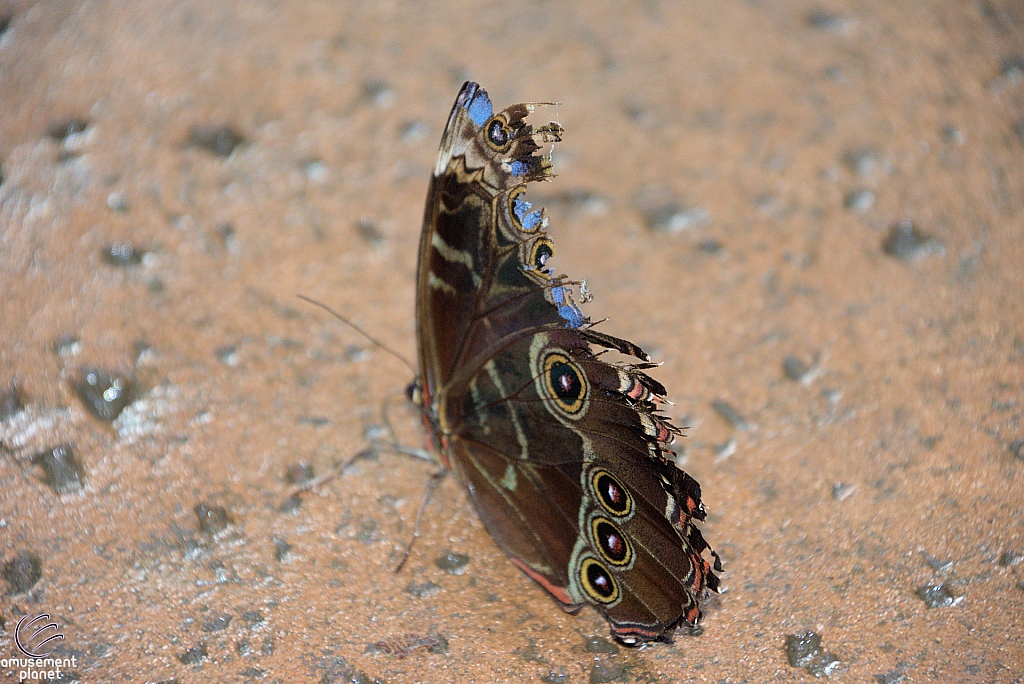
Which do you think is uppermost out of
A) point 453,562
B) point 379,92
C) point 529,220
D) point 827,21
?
point 529,220

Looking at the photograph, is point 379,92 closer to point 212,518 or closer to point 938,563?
point 212,518

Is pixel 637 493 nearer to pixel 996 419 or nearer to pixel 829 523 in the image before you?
pixel 829 523

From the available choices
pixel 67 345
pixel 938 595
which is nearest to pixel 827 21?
pixel 938 595

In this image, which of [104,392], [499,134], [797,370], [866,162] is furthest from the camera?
[866,162]

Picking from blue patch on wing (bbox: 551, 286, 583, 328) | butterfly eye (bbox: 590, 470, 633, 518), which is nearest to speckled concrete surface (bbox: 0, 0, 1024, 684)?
butterfly eye (bbox: 590, 470, 633, 518)

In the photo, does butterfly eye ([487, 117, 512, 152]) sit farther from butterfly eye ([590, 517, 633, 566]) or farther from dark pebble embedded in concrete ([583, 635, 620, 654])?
dark pebble embedded in concrete ([583, 635, 620, 654])

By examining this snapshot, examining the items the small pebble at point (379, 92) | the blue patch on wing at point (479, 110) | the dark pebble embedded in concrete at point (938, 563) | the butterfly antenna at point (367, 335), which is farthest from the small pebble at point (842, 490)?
the small pebble at point (379, 92)

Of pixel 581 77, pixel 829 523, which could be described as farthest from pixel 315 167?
pixel 829 523
